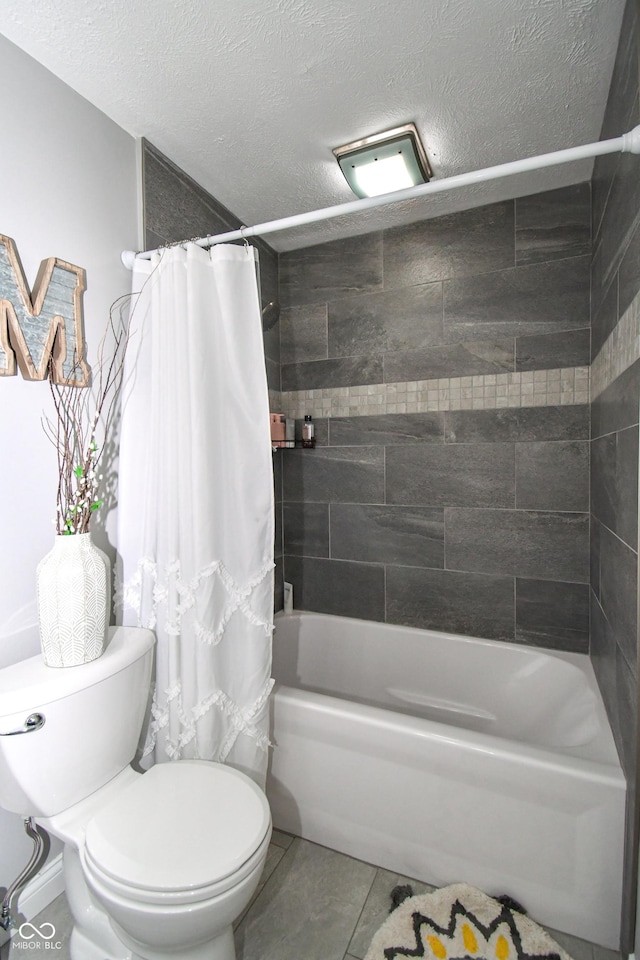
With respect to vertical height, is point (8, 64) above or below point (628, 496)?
above

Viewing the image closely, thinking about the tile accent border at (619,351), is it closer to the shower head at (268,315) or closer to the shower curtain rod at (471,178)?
the shower curtain rod at (471,178)

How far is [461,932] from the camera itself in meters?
1.32

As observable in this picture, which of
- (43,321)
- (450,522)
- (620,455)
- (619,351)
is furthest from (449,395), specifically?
(43,321)

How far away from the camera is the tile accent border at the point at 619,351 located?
1221 mm

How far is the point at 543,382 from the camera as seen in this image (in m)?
2.07

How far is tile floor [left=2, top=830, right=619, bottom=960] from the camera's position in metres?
1.30

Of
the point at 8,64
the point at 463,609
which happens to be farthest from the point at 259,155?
the point at 463,609

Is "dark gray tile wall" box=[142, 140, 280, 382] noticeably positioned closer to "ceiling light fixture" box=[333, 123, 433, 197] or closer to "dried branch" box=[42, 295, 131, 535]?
"dried branch" box=[42, 295, 131, 535]

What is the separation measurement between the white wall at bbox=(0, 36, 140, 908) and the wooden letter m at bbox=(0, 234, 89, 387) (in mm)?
38

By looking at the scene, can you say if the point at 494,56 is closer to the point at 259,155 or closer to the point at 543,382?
the point at 259,155

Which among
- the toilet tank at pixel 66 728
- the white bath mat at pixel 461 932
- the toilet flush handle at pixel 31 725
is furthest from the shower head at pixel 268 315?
the white bath mat at pixel 461 932

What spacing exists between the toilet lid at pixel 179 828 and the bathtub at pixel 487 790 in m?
0.42

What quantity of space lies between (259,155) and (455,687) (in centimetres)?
243

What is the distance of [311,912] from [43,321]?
1.94 metres
